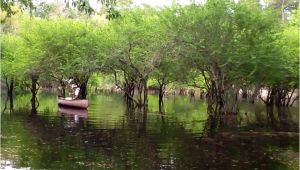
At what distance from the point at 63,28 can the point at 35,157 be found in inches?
1099

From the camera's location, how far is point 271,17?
99.3 feet

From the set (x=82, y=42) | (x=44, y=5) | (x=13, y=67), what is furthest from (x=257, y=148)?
(x=13, y=67)

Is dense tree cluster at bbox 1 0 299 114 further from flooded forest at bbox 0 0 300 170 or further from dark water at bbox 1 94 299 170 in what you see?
dark water at bbox 1 94 299 170

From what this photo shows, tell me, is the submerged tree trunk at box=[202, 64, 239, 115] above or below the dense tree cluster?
below

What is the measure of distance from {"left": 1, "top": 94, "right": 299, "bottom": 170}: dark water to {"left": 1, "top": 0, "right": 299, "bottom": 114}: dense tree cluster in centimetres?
589

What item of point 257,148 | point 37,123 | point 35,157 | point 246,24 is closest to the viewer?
point 35,157

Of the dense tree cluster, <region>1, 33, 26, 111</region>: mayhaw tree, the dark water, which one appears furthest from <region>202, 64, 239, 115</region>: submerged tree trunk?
<region>1, 33, 26, 111</region>: mayhaw tree

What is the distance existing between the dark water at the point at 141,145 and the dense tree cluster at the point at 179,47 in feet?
19.3

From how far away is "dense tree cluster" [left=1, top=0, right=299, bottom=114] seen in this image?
1184 inches

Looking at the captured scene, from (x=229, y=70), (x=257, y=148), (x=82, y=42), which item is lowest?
(x=257, y=148)

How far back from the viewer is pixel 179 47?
3175 cm

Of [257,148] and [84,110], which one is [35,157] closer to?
[257,148]

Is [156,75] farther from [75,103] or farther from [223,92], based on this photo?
[223,92]

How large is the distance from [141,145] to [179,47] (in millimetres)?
14318
